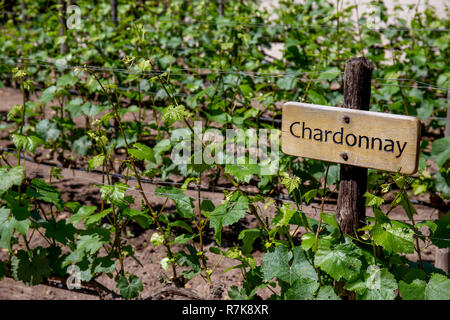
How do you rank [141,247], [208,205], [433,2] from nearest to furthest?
[208,205]
[141,247]
[433,2]

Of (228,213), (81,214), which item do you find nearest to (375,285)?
(228,213)

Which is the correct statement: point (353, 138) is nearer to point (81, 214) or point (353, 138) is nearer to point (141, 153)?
point (141, 153)

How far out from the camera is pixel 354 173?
214 cm

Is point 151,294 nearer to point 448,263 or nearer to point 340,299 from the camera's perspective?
point 340,299

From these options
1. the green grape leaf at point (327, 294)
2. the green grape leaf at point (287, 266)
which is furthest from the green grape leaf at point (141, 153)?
the green grape leaf at point (327, 294)

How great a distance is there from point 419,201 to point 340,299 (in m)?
2.02

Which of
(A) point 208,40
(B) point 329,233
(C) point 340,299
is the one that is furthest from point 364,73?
(A) point 208,40

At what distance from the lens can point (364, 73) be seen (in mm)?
2074

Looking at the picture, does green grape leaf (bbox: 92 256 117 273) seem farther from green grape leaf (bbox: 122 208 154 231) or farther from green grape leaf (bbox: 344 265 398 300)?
green grape leaf (bbox: 344 265 398 300)

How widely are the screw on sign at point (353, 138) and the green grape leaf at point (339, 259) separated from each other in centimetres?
12

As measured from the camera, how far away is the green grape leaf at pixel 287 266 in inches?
86.7

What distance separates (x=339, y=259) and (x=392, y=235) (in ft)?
0.74

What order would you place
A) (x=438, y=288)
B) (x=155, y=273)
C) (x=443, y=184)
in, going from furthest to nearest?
(x=443, y=184) → (x=155, y=273) → (x=438, y=288)

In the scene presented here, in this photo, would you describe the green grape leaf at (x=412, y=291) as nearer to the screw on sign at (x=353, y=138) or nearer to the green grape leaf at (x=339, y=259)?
the green grape leaf at (x=339, y=259)
